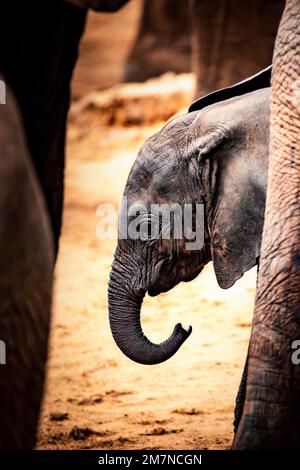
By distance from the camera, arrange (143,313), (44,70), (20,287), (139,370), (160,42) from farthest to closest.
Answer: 1. (160,42)
2. (143,313)
3. (139,370)
4. (44,70)
5. (20,287)

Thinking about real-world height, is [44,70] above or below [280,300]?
above

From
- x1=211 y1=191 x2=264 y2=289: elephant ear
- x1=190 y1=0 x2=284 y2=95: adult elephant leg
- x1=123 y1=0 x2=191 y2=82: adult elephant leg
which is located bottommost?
x1=211 y1=191 x2=264 y2=289: elephant ear

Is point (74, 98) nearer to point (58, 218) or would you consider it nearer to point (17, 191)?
point (58, 218)

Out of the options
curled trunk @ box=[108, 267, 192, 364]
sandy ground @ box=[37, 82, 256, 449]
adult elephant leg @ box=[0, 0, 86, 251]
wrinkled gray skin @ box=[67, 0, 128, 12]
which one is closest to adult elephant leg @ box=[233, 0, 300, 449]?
curled trunk @ box=[108, 267, 192, 364]

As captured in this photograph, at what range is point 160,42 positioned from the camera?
38.8ft

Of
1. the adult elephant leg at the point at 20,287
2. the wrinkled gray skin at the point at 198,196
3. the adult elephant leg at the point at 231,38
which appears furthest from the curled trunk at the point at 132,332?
the adult elephant leg at the point at 231,38

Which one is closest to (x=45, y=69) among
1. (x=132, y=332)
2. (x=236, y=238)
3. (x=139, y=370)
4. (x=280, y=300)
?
(x=139, y=370)

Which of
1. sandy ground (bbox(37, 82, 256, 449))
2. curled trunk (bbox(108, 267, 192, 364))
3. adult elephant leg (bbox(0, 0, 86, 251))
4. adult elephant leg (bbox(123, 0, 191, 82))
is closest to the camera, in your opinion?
curled trunk (bbox(108, 267, 192, 364))

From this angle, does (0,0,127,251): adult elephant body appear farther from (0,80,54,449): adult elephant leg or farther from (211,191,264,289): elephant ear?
(0,80,54,449): adult elephant leg

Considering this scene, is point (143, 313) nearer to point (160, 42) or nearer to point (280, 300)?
point (280, 300)

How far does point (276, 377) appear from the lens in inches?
90.4

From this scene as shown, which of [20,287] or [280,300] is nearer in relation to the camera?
[20,287]

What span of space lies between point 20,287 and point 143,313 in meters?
3.21

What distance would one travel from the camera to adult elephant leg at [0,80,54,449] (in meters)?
1.50
